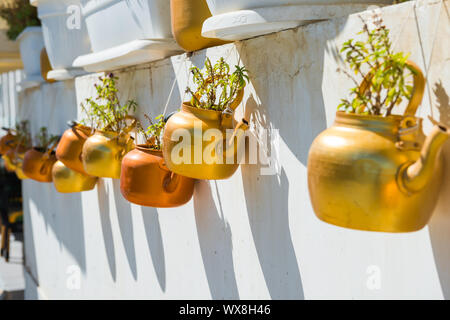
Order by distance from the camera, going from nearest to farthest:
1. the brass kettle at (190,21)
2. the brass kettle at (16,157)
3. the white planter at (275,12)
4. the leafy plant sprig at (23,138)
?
the white planter at (275,12) → the brass kettle at (190,21) → the brass kettle at (16,157) → the leafy plant sprig at (23,138)

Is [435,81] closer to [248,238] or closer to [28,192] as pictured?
[248,238]

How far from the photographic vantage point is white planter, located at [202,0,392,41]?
1.16 m

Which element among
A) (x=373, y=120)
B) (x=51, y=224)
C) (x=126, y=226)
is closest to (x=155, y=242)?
(x=126, y=226)

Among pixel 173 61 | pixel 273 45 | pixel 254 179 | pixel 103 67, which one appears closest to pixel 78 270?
pixel 103 67

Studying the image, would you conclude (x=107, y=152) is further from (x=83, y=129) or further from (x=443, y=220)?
(x=443, y=220)

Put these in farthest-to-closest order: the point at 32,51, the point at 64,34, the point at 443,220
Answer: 1. the point at 32,51
2. the point at 64,34
3. the point at 443,220

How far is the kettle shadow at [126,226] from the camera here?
2.16 m

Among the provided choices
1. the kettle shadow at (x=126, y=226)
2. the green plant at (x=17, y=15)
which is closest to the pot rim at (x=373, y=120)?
the kettle shadow at (x=126, y=226)

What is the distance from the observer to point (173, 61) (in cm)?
178

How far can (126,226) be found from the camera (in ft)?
7.19

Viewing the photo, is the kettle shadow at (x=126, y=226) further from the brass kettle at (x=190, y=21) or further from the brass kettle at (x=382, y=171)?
the brass kettle at (x=382, y=171)

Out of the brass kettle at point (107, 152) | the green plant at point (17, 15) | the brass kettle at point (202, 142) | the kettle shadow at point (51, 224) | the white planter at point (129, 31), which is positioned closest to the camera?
the brass kettle at point (202, 142)

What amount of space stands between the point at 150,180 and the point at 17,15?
281cm

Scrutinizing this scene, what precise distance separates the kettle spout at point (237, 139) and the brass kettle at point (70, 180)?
1.19m
